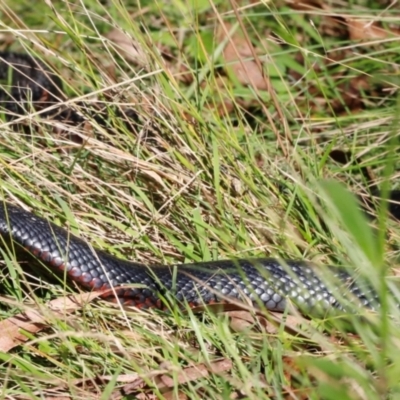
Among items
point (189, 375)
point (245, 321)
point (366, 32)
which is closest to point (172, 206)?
point (245, 321)

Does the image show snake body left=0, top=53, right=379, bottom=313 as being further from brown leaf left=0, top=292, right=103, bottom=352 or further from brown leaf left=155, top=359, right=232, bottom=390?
brown leaf left=155, top=359, right=232, bottom=390

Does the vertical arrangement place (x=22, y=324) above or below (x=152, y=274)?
above

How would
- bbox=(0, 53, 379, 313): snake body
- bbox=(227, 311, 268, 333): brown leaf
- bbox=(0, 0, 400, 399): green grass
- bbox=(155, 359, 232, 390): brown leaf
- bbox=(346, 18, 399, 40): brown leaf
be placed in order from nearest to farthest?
bbox=(155, 359, 232, 390): brown leaf, bbox=(0, 0, 400, 399): green grass, bbox=(227, 311, 268, 333): brown leaf, bbox=(0, 53, 379, 313): snake body, bbox=(346, 18, 399, 40): brown leaf

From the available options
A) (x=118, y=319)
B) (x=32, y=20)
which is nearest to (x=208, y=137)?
(x=118, y=319)

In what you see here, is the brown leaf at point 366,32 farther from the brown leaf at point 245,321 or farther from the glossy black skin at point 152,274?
the brown leaf at point 245,321

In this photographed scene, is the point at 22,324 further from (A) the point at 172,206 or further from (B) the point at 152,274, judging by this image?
(A) the point at 172,206

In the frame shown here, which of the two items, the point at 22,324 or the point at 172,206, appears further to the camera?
the point at 172,206

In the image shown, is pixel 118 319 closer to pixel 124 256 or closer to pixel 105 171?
pixel 124 256

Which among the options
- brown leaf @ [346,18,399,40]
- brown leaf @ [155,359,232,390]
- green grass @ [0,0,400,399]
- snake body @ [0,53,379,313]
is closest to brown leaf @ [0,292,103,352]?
green grass @ [0,0,400,399]
